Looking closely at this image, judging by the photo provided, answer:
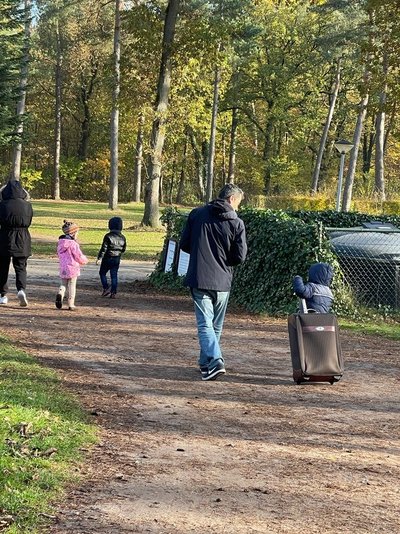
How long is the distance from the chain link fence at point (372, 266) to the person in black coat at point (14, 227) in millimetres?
4686

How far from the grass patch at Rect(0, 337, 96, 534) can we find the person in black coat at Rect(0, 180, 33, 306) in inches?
209

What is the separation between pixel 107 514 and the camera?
16.5 feet

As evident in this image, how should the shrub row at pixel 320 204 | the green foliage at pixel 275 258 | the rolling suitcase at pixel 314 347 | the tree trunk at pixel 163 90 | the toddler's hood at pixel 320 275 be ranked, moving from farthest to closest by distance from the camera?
the shrub row at pixel 320 204 < the tree trunk at pixel 163 90 < the green foliage at pixel 275 258 < the toddler's hood at pixel 320 275 < the rolling suitcase at pixel 314 347

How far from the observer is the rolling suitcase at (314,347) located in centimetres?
923

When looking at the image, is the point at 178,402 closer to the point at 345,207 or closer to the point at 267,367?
the point at 267,367

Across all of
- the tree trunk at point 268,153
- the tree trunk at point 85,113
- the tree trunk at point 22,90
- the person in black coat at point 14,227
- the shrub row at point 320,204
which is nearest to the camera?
the person in black coat at point 14,227

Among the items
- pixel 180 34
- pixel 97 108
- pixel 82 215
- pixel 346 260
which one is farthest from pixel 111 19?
pixel 346 260

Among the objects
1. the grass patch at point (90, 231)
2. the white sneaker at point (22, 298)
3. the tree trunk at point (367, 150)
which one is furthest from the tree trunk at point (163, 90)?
the tree trunk at point (367, 150)

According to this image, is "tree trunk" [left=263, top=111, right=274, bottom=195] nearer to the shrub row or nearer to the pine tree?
the shrub row

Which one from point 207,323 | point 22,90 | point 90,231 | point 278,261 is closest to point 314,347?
point 207,323

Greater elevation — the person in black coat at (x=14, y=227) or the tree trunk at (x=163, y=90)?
the tree trunk at (x=163, y=90)

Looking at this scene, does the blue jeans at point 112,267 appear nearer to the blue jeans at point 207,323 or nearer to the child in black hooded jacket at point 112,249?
the child in black hooded jacket at point 112,249

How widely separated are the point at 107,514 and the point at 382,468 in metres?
2.14

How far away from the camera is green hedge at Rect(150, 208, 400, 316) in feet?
47.9
